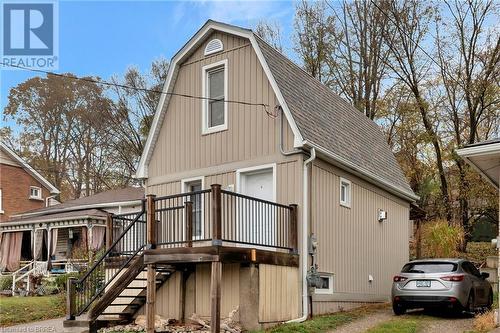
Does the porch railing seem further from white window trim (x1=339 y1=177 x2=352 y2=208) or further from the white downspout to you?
white window trim (x1=339 y1=177 x2=352 y2=208)

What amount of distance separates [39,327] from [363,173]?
921 centimetres

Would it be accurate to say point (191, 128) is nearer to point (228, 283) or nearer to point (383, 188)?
point (228, 283)

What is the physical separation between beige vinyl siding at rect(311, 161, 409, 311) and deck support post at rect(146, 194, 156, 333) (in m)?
3.68

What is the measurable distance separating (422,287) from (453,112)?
18.5 metres

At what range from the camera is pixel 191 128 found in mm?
15586

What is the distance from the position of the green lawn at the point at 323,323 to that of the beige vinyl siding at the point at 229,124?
3952 millimetres

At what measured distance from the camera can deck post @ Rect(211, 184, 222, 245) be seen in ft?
36.9

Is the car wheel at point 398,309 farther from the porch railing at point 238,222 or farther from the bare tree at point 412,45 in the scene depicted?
the bare tree at point 412,45

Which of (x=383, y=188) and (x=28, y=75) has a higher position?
(x=28, y=75)

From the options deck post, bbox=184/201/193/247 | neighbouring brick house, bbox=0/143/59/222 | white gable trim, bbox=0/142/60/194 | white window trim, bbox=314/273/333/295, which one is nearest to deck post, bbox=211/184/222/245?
deck post, bbox=184/201/193/247

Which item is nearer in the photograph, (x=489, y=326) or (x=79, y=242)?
(x=489, y=326)

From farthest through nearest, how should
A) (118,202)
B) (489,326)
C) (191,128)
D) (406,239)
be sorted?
(118,202) < (406,239) < (191,128) < (489,326)

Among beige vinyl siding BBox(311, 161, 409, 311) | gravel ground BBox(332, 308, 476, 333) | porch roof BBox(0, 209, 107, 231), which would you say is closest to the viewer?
gravel ground BBox(332, 308, 476, 333)

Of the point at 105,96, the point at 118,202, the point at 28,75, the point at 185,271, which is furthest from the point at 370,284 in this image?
the point at 28,75
